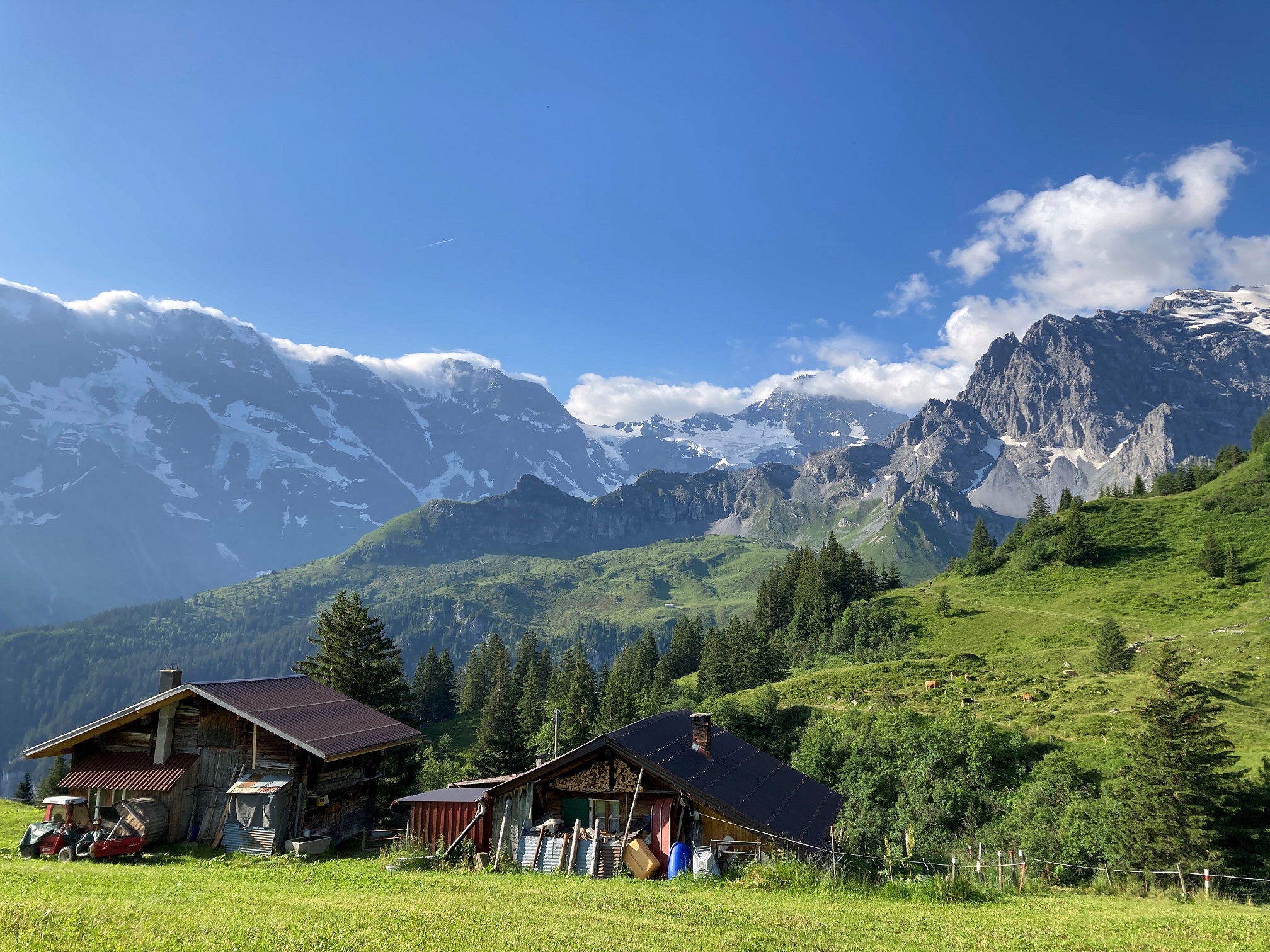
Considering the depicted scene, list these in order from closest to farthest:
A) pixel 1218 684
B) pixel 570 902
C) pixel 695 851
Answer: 1. pixel 570 902
2. pixel 695 851
3. pixel 1218 684

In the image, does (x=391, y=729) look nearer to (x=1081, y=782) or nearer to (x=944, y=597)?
(x=1081, y=782)

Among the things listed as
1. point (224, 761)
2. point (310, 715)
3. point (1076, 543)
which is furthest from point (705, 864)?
point (1076, 543)

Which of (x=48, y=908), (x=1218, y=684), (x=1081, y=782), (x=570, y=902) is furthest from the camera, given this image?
(x=1218, y=684)

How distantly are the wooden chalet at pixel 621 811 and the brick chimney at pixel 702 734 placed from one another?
67 centimetres

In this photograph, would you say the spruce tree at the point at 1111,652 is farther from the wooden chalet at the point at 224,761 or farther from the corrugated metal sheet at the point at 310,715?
the wooden chalet at the point at 224,761

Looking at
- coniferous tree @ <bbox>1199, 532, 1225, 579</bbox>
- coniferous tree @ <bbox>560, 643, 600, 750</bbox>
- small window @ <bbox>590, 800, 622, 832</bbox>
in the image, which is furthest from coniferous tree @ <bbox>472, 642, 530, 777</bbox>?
coniferous tree @ <bbox>1199, 532, 1225, 579</bbox>

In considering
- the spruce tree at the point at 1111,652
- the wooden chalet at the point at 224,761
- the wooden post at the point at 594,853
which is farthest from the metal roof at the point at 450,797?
the spruce tree at the point at 1111,652

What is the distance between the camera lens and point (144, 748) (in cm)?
3048

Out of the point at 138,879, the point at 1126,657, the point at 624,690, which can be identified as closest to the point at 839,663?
the point at 624,690

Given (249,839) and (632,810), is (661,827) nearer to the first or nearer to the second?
(632,810)

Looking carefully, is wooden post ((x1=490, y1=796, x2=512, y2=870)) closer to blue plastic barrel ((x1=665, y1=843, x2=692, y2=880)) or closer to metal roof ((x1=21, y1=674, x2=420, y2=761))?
blue plastic barrel ((x1=665, y1=843, x2=692, y2=880))

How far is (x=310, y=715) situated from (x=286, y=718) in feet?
5.86

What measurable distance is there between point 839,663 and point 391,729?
68817mm

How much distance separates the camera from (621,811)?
82.4 feet
